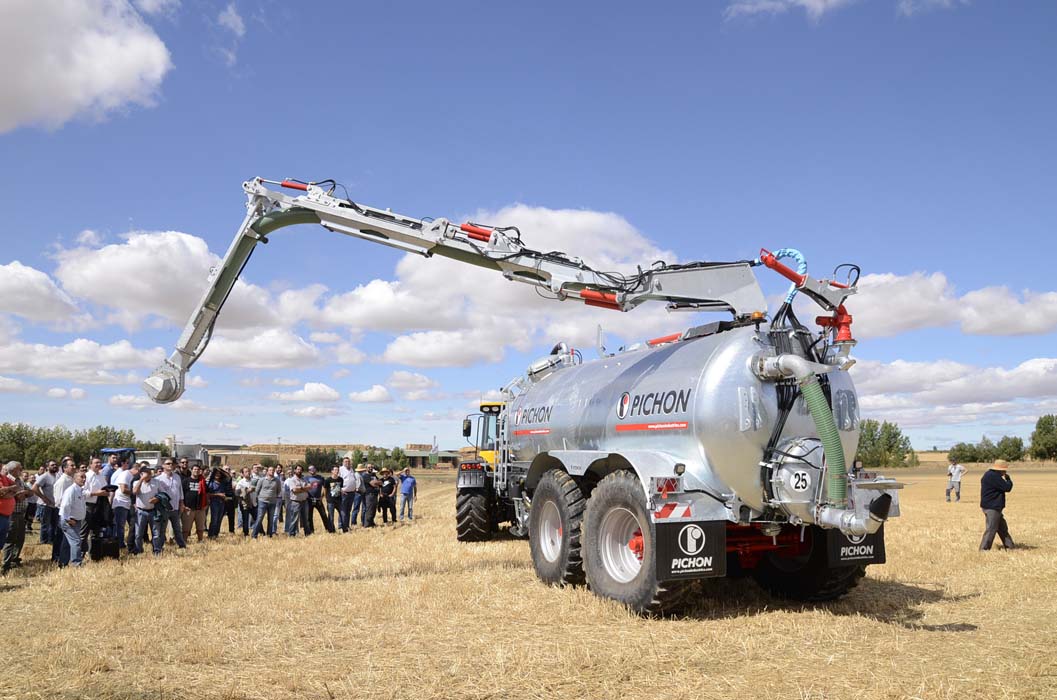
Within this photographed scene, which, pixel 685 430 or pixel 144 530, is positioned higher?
pixel 685 430

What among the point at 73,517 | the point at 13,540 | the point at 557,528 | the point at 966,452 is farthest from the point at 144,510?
the point at 966,452

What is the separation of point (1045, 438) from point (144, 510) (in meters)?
119

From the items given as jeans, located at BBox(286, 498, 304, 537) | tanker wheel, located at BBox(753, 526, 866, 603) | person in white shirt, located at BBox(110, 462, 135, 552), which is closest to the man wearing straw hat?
tanker wheel, located at BBox(753, 526, 866, 603)

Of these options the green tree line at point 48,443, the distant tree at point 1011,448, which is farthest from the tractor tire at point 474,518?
the distant tree at point 1011,448

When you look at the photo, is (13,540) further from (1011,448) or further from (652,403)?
(1011,448)

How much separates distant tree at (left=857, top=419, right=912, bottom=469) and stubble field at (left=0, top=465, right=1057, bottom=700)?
9761 cm

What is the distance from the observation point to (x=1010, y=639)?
24.8ft

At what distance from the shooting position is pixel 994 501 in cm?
1429

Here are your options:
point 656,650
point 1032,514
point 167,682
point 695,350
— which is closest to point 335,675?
point 167,682

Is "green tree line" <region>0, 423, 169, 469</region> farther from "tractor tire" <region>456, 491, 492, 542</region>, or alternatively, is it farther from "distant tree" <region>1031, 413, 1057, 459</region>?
"distant tree" <region>1031, 413, 1057, 459</region>

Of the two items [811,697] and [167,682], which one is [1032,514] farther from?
[167,682]

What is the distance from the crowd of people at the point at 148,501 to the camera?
13.0 m

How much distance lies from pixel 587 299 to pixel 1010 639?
5820mm

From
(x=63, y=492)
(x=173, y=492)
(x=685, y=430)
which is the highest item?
(x=685, y=430)
